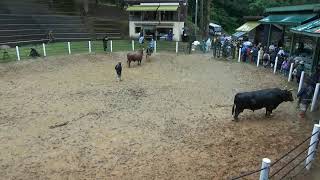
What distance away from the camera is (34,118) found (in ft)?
38.4

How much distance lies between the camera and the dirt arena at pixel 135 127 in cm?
822

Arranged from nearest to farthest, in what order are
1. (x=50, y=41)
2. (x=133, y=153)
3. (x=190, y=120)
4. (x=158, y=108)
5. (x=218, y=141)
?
(x=133, y=153)
(x=218, y=141)
(x=190, y=120)
(x=158, y=108)
(x=50, y=41)

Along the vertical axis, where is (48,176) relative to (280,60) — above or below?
below

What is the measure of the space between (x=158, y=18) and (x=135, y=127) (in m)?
25.4

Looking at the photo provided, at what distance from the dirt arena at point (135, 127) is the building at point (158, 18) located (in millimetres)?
16557

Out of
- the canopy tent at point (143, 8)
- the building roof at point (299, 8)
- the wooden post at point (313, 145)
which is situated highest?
the canopy tent at point (143, 8)

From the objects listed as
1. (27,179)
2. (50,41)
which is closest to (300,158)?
(27,179)

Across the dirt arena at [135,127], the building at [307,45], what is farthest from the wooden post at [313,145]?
the building at [307,45]

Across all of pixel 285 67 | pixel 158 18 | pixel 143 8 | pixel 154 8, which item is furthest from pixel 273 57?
pixel 143 8

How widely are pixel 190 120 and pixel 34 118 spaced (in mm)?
5693

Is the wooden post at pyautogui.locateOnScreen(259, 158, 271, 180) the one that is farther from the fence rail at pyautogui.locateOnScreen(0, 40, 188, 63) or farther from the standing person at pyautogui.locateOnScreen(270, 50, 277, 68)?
the fence rail at pyautogui.locateOnScreen(0, 40, 188, 63)

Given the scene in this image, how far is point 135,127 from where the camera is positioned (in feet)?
35.4

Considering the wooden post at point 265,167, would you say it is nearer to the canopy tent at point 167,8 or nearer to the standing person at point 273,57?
the standing person at point 273,57

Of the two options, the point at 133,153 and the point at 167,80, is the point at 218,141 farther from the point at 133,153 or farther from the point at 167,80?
the point at 167,80
